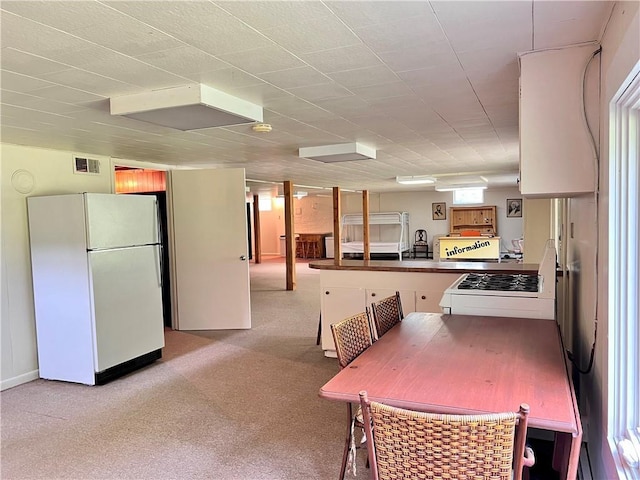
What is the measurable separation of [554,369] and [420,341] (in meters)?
0.63

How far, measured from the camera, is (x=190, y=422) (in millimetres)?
3111

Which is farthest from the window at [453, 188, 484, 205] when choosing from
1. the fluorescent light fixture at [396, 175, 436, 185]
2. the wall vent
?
the wall vent

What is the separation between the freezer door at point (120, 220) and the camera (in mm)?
3842

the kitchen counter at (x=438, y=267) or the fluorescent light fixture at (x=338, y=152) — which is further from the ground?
the fluorescent light fixture at (x=338, y=152)

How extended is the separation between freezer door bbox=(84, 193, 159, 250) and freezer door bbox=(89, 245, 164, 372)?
9 centimetres

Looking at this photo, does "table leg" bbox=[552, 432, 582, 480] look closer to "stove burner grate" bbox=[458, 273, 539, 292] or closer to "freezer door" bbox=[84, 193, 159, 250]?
"stove burner grate" bbox=[458, 273, 539, 292]

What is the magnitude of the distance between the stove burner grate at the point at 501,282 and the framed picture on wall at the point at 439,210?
415 inches

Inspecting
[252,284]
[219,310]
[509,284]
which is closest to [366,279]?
[509,284]

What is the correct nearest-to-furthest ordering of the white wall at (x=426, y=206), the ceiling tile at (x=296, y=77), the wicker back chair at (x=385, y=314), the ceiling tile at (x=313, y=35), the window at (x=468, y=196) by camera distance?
1. the ceiling tile at (x=313, y=35)
2. the ceiling tile at (x=296, y=77)
3. the wicker back chair at (x=385, y=314)
4. the white wall at (x=426, y=206)
5. the window at (x=468, y=196)

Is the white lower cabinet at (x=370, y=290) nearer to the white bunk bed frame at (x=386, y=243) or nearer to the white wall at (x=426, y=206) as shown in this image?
the white bunk bed frame at (x=386, y=243)

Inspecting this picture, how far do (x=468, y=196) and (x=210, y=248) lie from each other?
32.4ft

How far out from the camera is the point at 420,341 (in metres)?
2.29

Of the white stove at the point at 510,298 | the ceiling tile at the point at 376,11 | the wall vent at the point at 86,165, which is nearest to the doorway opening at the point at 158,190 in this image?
the wall vent at the point at 86,165

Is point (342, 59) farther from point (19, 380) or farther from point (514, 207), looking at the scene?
point (514, 207)
